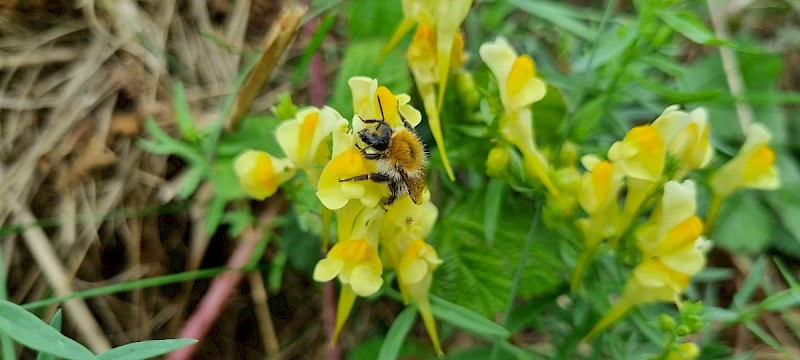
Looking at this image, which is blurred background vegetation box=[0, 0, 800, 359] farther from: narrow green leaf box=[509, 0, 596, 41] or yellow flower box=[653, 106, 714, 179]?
yellow flower box=[653, 106, 714, 179]

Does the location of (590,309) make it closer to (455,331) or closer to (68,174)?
(455,331)

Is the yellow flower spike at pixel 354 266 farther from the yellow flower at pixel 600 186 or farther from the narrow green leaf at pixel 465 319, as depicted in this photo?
the yellow flower at pixel 600 186

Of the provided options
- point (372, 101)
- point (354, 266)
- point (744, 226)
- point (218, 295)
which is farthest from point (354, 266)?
point (744, 226)

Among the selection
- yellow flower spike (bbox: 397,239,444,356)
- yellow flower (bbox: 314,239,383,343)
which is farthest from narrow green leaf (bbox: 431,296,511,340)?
yellow flower (bbox: 314,239,383,343)

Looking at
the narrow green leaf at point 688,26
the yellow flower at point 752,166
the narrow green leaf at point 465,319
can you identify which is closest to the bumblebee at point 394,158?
the narrow green leaf at point 465,319

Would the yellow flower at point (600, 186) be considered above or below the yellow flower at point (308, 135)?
below

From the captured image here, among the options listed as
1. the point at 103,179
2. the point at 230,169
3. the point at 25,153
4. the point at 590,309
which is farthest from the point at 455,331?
the point at 25,153
